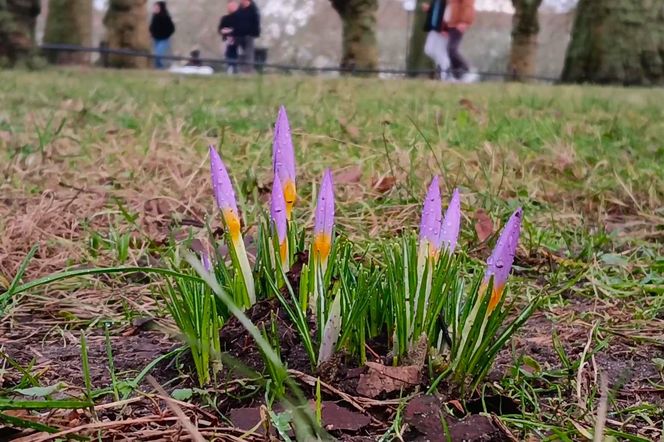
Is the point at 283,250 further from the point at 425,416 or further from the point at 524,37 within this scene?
the point at 524,37

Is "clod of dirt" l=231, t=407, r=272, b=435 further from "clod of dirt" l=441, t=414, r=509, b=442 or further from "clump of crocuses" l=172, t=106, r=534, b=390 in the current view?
"clod of dirt" l=441, t=414, r=509, b=442

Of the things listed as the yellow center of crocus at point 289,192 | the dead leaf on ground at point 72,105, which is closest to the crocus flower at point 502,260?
the yellow center of crocus at point 289,192

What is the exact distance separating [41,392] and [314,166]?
2038 millimetres

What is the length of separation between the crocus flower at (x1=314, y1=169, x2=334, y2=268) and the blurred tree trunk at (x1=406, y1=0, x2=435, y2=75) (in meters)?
18.0

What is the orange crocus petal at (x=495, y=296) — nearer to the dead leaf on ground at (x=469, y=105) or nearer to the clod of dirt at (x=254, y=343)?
the clod of dirt at (x=254, y=343)

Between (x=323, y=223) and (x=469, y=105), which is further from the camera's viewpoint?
(x=469, y=105)

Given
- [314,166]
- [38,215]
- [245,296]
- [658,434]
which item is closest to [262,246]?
[245,296]

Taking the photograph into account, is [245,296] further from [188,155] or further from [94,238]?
[188,155]

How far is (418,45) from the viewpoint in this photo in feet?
62.4

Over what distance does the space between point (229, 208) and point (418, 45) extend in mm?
18419

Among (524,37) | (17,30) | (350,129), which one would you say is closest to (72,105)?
(350,129)

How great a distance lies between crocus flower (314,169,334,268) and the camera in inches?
49.6

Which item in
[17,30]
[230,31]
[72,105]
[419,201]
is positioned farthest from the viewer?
[230,31]

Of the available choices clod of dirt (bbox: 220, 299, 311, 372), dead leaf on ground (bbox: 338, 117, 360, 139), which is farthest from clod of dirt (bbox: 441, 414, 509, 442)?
dead leaf on ground (bbox: 338, 117, 360, 139)
